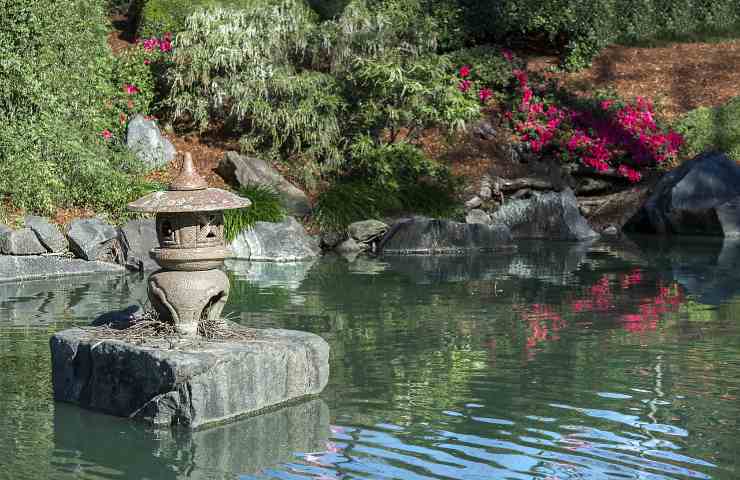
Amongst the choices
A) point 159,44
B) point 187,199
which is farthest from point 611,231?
point 187,199

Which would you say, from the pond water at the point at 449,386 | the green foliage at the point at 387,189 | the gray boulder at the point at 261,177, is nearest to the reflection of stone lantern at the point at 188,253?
the pond water at the point at 449,386

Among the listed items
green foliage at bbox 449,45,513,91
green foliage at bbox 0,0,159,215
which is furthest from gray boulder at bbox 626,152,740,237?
green foliage at bbox 0,0,159,215

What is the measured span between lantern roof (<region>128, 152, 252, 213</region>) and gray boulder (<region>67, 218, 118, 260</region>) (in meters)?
8.04

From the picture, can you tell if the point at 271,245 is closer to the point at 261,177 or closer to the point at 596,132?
the point at 261,177

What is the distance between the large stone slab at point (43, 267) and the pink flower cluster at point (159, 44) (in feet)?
23.5

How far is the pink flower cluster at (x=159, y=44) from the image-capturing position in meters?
22.6

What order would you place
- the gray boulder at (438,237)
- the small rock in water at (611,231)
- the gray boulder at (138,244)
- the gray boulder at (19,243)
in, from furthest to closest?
the small rock in water at (611,231) < the gray boulder at (438,237) < the gray boulder at (138,244) < the gray boulder at (19,243)

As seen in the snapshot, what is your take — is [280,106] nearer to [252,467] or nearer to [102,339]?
[102,339]

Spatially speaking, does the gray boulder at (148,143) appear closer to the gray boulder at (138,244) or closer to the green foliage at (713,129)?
the gray boulder at (138,244)

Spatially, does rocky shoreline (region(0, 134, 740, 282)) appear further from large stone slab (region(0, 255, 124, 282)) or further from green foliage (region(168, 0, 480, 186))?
green foliage (region(168, 0, 480, 186))

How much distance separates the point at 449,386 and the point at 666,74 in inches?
774

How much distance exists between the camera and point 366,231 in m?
19.6

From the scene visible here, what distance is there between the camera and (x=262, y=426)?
8266 mm

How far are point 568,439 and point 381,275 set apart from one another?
8.58 meters
